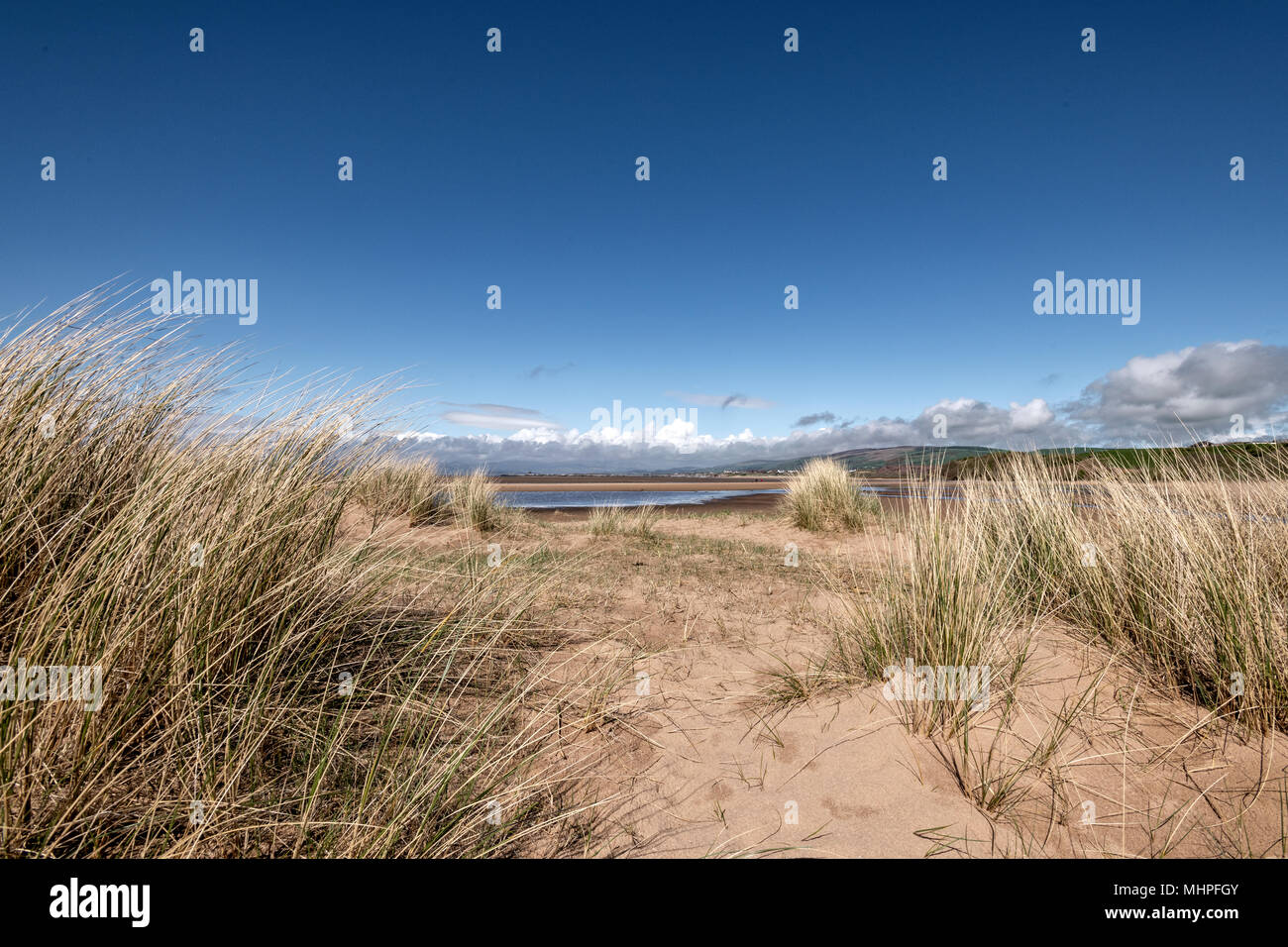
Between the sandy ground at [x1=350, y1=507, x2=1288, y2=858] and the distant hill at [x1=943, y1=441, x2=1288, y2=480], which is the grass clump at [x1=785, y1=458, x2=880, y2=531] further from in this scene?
the sandy ground at [x1=350, y1=507, x2=1288, y2=858]

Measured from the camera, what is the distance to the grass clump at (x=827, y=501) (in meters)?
9.47

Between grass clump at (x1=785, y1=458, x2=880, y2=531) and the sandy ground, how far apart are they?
20.4ft

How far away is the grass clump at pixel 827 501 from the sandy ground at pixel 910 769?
6224mm

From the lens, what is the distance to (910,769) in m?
2.16

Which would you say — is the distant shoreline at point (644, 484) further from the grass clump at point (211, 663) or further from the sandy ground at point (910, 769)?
the sandy ground at point (910, 769)

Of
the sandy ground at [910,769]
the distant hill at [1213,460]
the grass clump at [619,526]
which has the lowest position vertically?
the sandy ground at [910,769]

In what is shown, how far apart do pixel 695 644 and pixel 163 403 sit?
337 centimetres

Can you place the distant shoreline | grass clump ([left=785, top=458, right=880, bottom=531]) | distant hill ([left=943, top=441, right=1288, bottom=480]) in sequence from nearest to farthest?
1. distant hill ([left=943, top=441, right=1288, bottom=480])
2. grass clump ([left=785, top=458, right=880, bottom=531])
3. the distant shoreline

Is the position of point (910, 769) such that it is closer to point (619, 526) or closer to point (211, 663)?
point (211, 663)

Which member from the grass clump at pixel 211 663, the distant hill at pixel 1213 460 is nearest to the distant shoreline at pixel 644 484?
the distant hill at pixel 1213 460

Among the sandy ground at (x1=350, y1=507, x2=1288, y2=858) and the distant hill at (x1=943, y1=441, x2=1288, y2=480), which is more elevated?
the distant hill at (x1=943, y1=441, x2=1288, y2=480)

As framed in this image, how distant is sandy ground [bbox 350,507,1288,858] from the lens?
1.81m

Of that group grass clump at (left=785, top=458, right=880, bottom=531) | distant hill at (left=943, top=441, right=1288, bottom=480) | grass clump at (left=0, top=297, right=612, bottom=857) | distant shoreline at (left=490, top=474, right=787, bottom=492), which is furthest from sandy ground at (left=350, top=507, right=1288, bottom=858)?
distant shoreline at (left=490, top=474, right=787, bottom=492)
